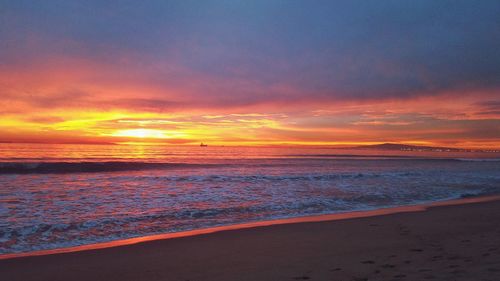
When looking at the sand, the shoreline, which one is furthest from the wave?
the sand

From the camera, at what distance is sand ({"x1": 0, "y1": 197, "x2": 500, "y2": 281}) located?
5426 millimetres

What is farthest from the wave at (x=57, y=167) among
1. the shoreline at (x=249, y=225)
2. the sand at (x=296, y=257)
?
the sand at (x=296, y=257)

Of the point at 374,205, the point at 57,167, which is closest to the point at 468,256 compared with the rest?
the point at 374,205

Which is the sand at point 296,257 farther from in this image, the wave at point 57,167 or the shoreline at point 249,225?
the wave at point 57,167

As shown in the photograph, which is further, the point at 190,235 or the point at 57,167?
the point at 57,167

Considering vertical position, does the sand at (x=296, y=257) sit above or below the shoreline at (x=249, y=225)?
above

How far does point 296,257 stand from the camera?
650 centimetres

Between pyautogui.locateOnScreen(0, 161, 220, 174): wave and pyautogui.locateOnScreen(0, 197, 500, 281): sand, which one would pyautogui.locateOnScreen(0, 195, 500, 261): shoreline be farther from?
pyautogui.locateOnScreen(0, 161, 220, 174): wave

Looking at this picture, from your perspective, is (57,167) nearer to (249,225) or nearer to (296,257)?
(249,225)

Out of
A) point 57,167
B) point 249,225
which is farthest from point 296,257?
point 57,167

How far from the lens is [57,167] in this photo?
102ft

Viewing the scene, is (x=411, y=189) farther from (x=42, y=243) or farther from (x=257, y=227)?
(x=42, y=243)

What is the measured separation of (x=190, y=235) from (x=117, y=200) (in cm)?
640

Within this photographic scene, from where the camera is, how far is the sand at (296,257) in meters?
5.43
